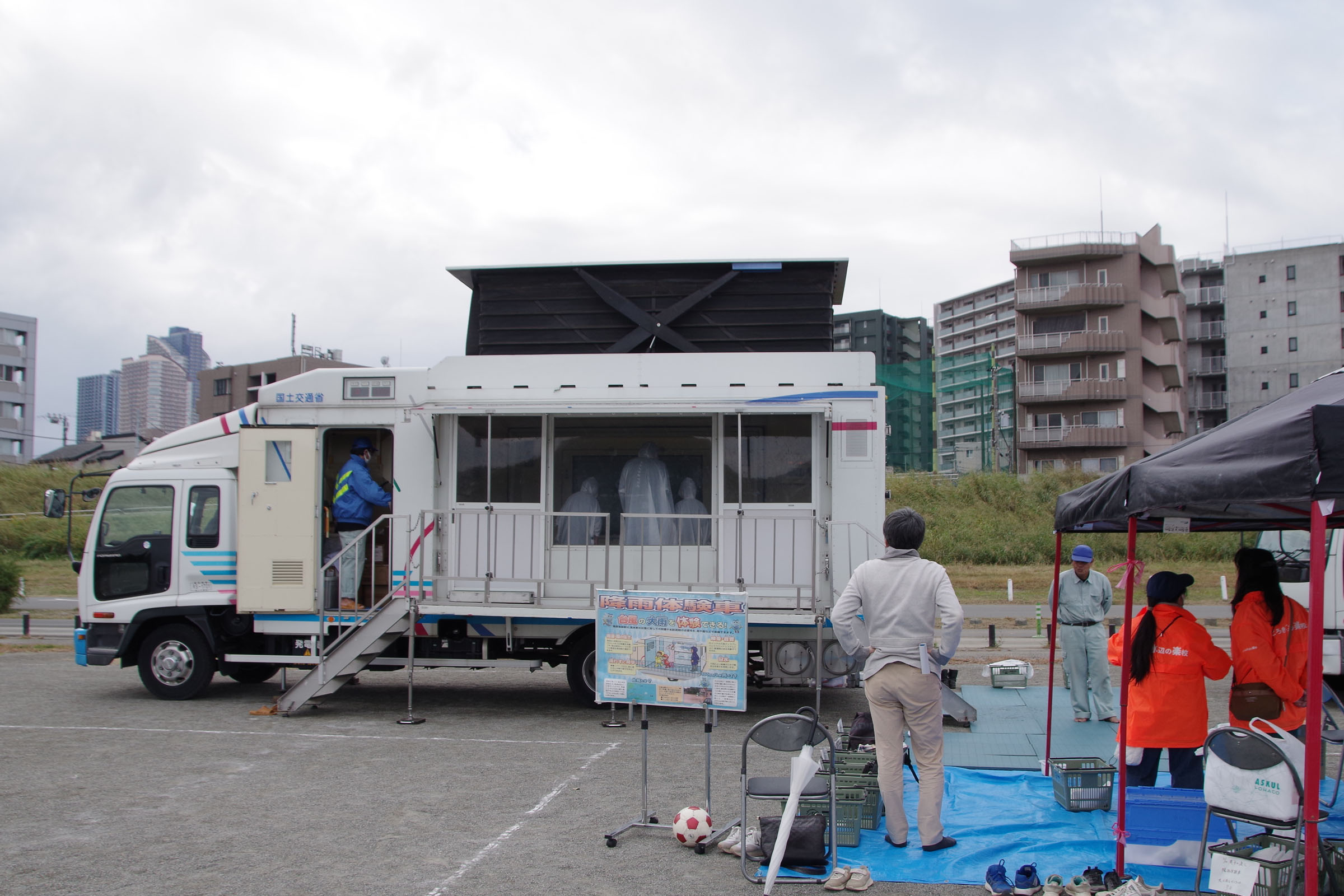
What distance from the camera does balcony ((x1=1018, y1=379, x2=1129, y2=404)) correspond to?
165 ft

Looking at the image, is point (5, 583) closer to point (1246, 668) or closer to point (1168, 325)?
point (1246, 668)

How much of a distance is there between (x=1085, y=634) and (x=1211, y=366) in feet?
212

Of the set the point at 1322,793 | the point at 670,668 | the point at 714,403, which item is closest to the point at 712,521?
the point at 714,403

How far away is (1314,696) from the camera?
3934 millimetres

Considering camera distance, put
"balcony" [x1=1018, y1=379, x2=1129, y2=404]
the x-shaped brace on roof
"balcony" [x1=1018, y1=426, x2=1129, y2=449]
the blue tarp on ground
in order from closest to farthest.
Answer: the blue tarp on ground
the x-shaped brace on roof
"balcony" [x1=1018, y1=426, x2=1129, y2=449]
"balcony" [x1=1018, y1=379, x2=1129, y2=404]

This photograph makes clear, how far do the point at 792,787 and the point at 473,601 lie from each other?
220 inches

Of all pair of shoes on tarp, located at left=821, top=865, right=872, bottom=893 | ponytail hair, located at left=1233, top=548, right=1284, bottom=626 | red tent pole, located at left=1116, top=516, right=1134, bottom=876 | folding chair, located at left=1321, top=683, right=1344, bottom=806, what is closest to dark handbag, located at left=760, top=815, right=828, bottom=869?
pair of shoes on tarp, located at left=821, top=865, right=872, bottom=893

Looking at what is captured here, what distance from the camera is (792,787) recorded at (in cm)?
493

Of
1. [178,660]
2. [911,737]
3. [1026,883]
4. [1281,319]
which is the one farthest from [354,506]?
[1281,319]

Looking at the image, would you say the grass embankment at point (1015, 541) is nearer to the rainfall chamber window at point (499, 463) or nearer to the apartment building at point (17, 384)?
the rainfall chamber window at point (499, 463)

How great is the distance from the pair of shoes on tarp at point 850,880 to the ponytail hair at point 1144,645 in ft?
6.15

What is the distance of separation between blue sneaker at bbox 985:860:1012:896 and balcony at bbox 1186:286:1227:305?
233ft

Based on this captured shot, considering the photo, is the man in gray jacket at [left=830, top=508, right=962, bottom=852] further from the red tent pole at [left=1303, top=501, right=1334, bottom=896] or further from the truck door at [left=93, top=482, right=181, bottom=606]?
the truck door at [left=93, top=482, right=181, bottom=606]

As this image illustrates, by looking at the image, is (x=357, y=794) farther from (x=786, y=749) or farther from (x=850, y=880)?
(x=850, y=880)
